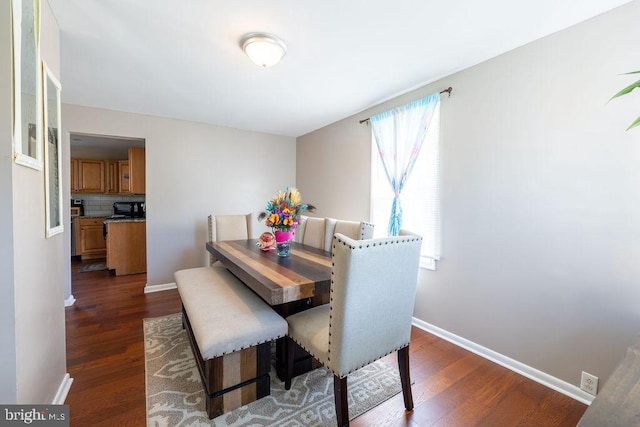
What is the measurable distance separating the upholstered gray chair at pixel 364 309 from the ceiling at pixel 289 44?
4.49ft

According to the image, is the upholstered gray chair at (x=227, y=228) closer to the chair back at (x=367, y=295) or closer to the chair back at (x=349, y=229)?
the chair back at (x=349, y=229)

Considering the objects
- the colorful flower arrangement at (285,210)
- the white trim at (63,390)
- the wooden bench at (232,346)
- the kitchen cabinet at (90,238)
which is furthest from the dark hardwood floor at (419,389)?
the kitchen cabinet at (90,238)

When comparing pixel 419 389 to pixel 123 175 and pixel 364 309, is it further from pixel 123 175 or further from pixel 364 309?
pixel 123 175

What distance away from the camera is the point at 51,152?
1.52 m

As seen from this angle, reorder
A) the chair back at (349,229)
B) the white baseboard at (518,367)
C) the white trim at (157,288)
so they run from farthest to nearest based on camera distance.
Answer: the white trim at (157,288) < the chair back at (349,229) < the white baseboard at (518,367)

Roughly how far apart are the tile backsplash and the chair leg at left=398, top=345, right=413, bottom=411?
6138mm

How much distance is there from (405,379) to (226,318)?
112cm

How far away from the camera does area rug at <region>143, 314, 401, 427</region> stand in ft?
4.74

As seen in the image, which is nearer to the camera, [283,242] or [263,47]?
[263,47]

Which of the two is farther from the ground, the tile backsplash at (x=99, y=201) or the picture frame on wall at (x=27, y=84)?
the picture frame on wall at (x=27, y=84)

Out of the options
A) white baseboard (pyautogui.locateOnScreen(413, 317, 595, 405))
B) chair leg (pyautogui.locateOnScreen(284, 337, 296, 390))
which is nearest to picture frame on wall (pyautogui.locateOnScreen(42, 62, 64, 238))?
chair leg (pyautogui.locateOnScreen(284, 337, 296, 390))

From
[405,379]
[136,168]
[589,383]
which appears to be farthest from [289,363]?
[136,168]

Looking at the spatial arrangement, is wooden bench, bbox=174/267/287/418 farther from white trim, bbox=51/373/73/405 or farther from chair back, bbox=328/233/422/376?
white trim, bbox=51/373/73/405

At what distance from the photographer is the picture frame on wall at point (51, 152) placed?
1.40 m
